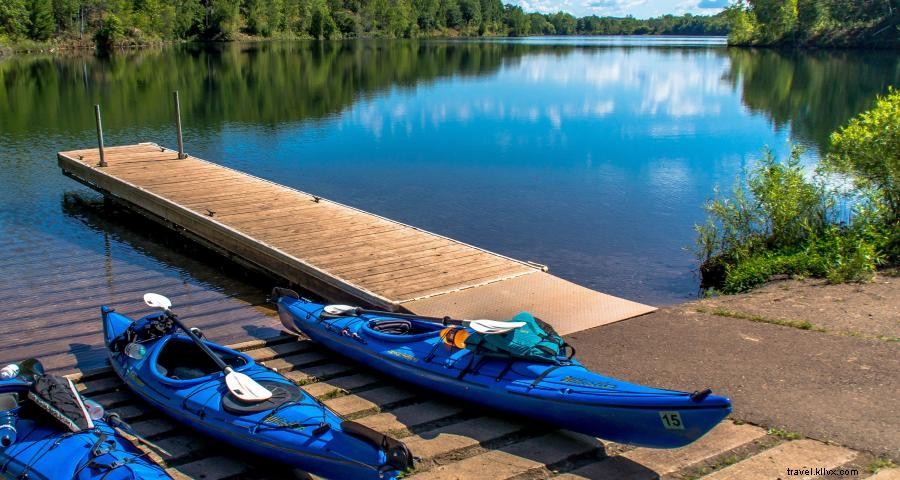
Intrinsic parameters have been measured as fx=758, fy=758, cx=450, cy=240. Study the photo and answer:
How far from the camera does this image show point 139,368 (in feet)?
27.1

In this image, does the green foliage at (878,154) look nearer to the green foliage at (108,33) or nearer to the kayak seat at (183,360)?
the kayak seat at (183,360)

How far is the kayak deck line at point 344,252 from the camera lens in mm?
10773

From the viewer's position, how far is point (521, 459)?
6883 millimetres

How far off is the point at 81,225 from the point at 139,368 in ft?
36.3

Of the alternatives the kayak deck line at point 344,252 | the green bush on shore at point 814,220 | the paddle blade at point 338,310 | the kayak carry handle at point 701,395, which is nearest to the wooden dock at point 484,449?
the kayak carry handle at point 701,395

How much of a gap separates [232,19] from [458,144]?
7899cm

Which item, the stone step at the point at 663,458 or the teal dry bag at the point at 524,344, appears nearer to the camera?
the stone step at the point at 663,458

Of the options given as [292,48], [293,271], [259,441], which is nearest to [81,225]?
[293,271]

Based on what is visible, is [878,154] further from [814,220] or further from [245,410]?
[245,410]

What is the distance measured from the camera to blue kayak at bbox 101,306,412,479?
629cm

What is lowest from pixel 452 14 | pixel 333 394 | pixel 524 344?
pixel 333 394

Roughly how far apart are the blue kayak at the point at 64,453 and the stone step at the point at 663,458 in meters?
3.64

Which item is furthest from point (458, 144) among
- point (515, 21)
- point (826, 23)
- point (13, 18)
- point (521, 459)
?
point (515, 21)

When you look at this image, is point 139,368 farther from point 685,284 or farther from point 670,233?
point 670,233
